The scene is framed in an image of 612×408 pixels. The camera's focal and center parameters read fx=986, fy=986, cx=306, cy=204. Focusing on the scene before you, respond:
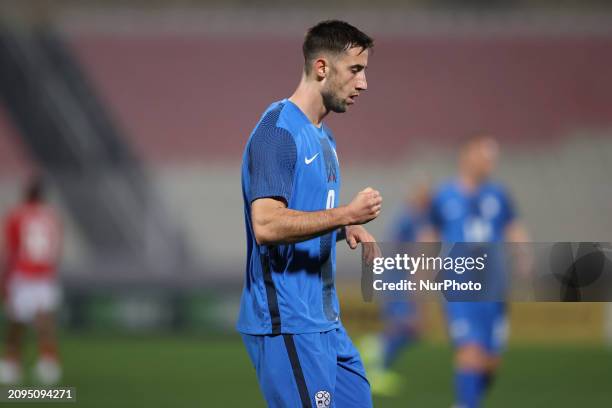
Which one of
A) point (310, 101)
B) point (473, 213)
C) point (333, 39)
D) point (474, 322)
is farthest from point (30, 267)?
point (333, 39)

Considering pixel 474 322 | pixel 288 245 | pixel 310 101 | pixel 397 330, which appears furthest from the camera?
pixel 397 330

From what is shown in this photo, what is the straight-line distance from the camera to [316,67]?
392 cm

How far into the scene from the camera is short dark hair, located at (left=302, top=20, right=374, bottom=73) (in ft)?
12.8

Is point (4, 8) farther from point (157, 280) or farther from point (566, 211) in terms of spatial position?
point (566, 211)

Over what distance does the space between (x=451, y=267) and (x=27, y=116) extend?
1671cm

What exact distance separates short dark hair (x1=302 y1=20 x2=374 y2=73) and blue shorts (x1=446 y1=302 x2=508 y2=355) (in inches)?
157

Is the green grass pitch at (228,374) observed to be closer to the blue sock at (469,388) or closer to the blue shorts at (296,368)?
the blue sock at (469,388)

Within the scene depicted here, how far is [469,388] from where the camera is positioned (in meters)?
7.49

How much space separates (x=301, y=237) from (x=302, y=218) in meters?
0.07

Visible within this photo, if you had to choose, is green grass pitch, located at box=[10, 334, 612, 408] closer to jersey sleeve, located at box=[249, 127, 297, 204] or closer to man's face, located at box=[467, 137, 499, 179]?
man's face, located at box=[467, 137, 499, 179]

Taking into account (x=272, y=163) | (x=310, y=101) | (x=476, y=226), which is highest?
(x=476, y=226)

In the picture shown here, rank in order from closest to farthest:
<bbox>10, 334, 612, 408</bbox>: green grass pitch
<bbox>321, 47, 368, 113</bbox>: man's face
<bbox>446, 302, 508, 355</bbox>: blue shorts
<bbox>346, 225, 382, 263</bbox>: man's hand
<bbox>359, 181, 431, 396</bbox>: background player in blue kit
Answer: <bbox>321, 47, 368, 113</bbox>: man's face < <bbox>346, 225, 382, 263</bbox>: man's hand < <bbox>446, 302, 508, 355</bbox>: blue shorts < <bbox>10, 334, 612, 408</bbox>: green grass pitch < <bbox>359, 181, 431, 396</bbox>: background player in blue kit

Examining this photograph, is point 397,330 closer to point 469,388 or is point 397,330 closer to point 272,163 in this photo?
point 469,388

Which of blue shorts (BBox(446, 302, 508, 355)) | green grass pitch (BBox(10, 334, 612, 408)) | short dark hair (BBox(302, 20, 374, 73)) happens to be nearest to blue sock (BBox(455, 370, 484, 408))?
blue shorts (BBox(446, 302, 508, 355))
